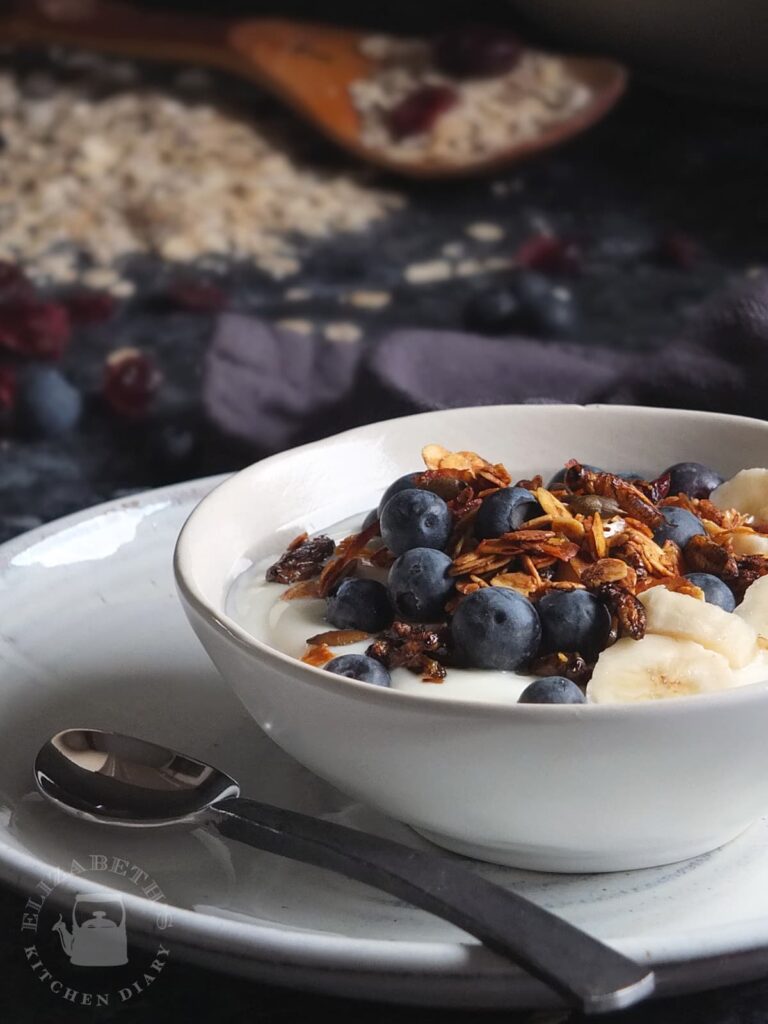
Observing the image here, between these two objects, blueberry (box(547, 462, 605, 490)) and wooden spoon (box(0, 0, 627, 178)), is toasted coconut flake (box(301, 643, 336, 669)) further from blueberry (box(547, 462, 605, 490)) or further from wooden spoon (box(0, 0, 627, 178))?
wooden spoon (box(0, 0, 627, 178))

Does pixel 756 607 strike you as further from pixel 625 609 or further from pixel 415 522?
pixel 415 522

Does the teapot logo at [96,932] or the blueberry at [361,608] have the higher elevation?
the blueberry at [361,608]

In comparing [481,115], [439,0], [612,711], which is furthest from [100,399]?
[439,0]

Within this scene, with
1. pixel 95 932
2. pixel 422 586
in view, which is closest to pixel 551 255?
pixel 422 586

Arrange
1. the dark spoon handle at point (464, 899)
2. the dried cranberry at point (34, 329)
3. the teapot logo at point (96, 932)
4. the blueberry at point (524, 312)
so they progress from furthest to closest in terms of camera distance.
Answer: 1. the blueberry at point (524, 312)
2. the dried cranberry at point (34, 329)
3. the teapot logo at point (96, 932)
4. the dark spoon handle at point (464, 899)

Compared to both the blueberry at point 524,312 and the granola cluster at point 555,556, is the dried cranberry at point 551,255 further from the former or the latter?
the granola cluster at point 555,556

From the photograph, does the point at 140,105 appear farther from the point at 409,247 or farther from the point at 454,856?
the point at 454,856

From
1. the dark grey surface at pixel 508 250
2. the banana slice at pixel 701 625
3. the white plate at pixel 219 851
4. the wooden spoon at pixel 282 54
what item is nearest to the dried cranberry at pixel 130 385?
the dark grey surface at pixel 508 250

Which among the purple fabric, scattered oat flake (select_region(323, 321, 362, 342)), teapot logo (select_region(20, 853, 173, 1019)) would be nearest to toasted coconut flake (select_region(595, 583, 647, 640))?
teapot logo (select_region(20, 853, 173, 1019))
